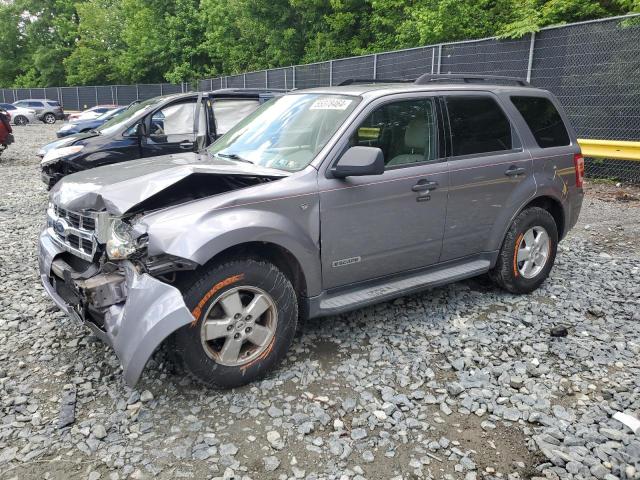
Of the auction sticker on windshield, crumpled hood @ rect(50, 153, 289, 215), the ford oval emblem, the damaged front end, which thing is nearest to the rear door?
the auction sticker on windshield

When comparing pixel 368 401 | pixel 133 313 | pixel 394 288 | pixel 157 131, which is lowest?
pixel 368 401

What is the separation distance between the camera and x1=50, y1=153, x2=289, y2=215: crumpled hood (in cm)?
322

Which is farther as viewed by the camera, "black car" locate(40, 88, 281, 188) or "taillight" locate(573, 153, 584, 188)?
"black car" locate(40, 88, 281, 188)

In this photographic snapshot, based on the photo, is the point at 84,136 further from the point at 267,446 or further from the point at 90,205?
the point at 267,446

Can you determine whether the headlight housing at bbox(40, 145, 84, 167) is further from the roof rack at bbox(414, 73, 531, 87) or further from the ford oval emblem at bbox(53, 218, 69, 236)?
the roof rack at bbox(414, 73, 531, 87)

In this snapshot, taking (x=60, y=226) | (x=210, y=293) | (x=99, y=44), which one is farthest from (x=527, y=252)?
(x=99, y=44)

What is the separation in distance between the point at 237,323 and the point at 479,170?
7.76ft

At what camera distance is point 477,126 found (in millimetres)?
4398

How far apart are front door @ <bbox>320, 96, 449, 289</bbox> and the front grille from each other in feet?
4.83

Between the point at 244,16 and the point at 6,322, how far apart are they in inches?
1100

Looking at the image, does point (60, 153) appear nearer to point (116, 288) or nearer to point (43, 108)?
point (116, 288)

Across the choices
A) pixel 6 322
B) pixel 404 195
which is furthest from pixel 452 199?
pixel 6 322

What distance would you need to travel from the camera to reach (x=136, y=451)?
280cm

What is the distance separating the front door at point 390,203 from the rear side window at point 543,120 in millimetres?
1105
